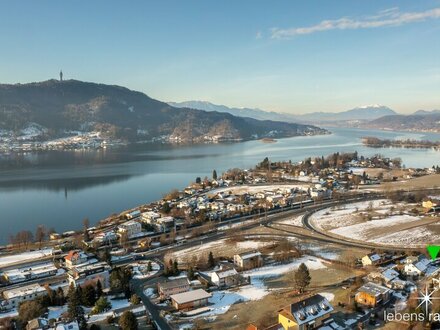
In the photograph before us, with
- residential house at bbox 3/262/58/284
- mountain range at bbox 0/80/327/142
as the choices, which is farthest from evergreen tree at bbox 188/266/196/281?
mountain range at bbox 0/80/327/142

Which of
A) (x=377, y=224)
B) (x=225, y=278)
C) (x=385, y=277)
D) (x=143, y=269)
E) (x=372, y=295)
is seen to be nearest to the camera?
(x=372, y=295)

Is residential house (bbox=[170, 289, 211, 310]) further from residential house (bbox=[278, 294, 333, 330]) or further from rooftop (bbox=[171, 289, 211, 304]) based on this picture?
residential house (bbox=[278, 294, 333, 330])

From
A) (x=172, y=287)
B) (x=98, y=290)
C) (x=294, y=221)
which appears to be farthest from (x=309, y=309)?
(x=294, y=221)

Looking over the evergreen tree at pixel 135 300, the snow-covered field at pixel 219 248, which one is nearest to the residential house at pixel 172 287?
the evergreen tree at pixel 135 300

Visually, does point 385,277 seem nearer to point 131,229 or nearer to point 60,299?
point 60,299

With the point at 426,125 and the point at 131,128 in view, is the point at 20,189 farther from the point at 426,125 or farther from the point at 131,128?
the point at 426,125

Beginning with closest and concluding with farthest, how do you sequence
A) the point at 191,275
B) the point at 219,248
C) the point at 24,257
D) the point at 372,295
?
the point at 372,295 → the point at 191,275 → the point at 24,257 → the point at 219,248

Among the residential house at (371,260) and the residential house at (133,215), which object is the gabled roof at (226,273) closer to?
the residential house at (371,260)

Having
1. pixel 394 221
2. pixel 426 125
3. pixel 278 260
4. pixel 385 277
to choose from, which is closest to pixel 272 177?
pixel 394 221
